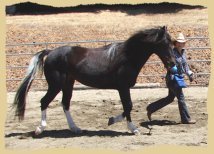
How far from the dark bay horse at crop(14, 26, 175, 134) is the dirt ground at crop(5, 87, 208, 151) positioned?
0.92ft

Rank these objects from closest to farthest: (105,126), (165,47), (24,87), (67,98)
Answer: (165,47)
(24,87)
(67,98)
(105,126)

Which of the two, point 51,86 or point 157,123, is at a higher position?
point 51,86

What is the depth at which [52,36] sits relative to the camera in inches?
721

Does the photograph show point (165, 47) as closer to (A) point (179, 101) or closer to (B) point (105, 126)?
(A) point (179, 101)

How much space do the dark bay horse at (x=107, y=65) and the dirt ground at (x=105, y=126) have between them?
279 millimetres

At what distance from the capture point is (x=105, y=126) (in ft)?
29.3

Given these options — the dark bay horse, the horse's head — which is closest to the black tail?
the dark bay horse

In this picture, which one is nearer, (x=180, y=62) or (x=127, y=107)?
(x=127, y=107)

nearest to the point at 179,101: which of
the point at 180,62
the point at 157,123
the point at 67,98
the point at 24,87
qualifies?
the point at 157,123

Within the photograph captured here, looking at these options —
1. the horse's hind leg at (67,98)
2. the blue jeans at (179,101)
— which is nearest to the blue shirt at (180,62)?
the blue jeans at (179,101)

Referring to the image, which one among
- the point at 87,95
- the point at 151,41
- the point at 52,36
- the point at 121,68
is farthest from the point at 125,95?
the point at 52,36

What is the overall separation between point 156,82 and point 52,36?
5791 mm

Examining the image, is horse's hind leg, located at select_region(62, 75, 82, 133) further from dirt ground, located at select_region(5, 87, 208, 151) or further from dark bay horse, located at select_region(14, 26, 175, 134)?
dirt ground, located at select_region(5, 87, 208, 151)

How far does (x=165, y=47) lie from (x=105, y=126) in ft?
5.71
